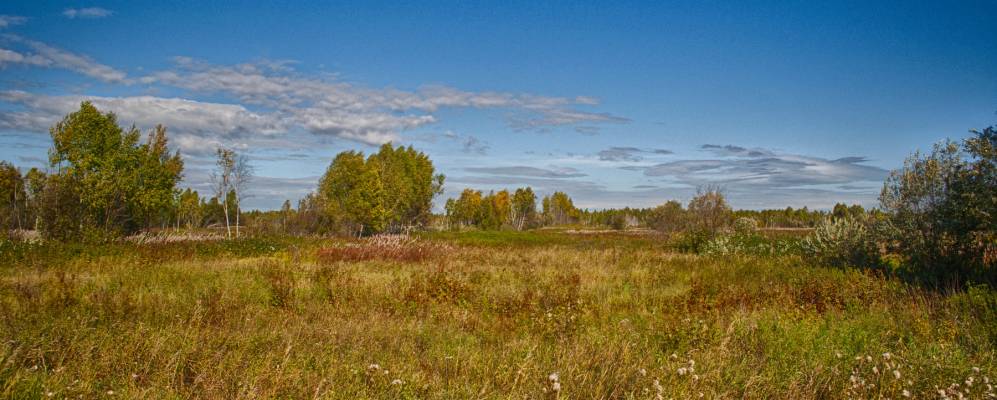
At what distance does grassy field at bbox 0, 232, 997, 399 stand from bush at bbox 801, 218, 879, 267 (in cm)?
302

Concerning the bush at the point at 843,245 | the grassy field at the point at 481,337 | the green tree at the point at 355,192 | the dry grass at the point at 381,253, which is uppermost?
the green tree at the point at 355,192

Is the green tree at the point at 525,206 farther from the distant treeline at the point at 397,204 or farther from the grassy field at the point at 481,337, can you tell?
the grassy field at the point at 481,337

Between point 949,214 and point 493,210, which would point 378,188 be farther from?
point 493,210

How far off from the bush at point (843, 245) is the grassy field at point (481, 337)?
3025 mm

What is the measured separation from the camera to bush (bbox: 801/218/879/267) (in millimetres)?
14956

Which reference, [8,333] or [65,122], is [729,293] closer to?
[8,333]

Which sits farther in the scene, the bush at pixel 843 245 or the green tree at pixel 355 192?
the green tree at pixel 355 192

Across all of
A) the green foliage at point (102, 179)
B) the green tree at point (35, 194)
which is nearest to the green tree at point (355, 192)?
the green foliage at point (102, 179)

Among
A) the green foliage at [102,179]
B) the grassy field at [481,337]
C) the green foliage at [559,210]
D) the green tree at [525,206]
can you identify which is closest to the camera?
the grassy field at [481,337]

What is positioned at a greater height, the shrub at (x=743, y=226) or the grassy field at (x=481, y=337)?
the shrub at (x=743, y=226)

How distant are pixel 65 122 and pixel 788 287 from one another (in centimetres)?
3598

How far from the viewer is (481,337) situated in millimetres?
6715

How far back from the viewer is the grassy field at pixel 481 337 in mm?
4207

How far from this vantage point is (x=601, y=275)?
13523 mm
